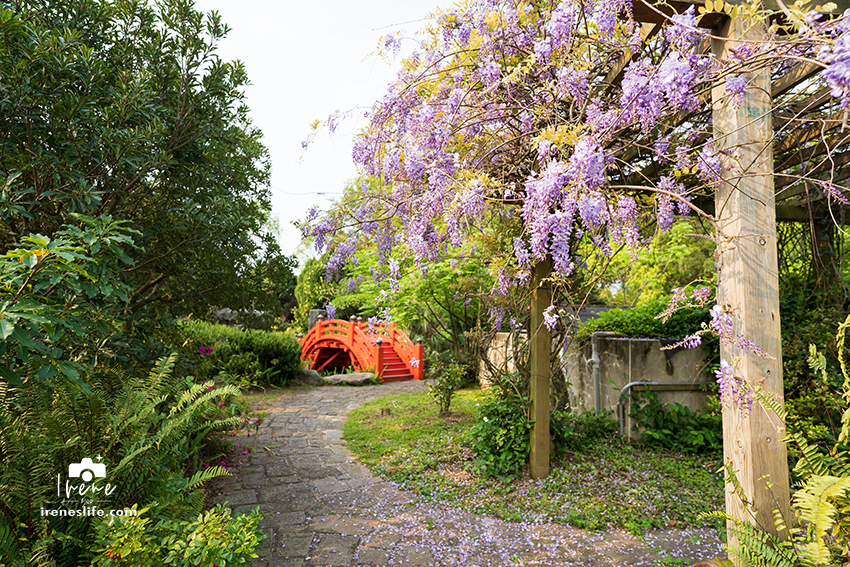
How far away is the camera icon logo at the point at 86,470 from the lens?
2.10 meters

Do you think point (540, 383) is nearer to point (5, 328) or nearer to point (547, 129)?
point (547, 129)

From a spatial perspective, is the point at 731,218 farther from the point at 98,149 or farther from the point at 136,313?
the point at 136,313

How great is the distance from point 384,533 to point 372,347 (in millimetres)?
8714

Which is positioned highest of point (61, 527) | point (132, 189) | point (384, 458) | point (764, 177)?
point (132, 189)

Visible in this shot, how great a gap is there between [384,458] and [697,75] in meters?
4.21

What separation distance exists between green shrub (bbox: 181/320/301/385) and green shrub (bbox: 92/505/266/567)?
23.3ft

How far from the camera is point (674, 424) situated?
4.75 metres

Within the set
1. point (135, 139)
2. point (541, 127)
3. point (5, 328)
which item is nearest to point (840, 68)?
point (541, 127)

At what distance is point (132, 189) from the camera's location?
299cm

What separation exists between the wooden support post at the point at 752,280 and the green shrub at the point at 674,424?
2829 millimetres

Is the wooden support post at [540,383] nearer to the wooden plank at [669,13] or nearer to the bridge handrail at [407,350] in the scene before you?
the wooden plank at [669,13]

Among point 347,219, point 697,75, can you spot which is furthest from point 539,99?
point 347,219

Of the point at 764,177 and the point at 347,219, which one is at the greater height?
the point at 347,219

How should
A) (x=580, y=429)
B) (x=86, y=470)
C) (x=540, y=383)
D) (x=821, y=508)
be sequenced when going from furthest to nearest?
(x=580, y=429)
(x=540, y=383)
(x=86, y=470)
(x=821, y=508)
